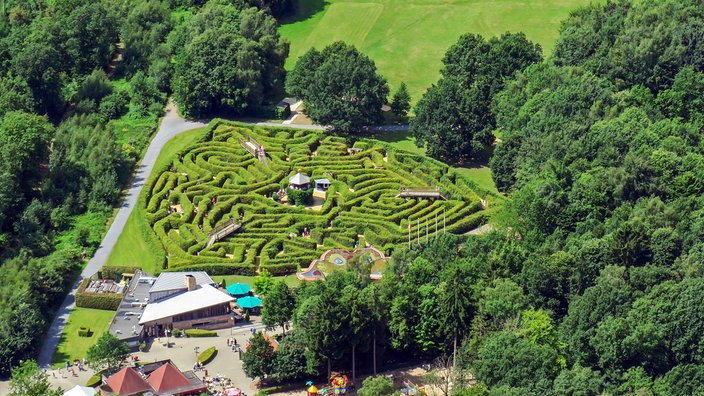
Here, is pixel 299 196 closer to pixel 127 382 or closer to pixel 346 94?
pixel 346 94

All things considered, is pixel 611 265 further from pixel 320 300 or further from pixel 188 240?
pixel 188 240

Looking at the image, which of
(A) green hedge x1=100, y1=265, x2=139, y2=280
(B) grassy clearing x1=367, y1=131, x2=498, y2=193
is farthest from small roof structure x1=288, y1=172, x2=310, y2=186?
(A) green hedge x1=100, y1=265, x2=139, y2=280

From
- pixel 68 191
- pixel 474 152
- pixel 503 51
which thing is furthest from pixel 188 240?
pixel 503 51

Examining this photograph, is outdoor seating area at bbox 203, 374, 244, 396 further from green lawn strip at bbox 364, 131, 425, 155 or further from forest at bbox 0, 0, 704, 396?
green lawn strip at bbox 364, 131, 425, 155

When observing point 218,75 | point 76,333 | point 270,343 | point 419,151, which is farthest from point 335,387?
point 218,75

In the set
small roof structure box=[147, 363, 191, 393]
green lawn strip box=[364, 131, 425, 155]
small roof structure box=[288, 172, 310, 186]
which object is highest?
small roof structure box=[288, 172, 310, 186]
